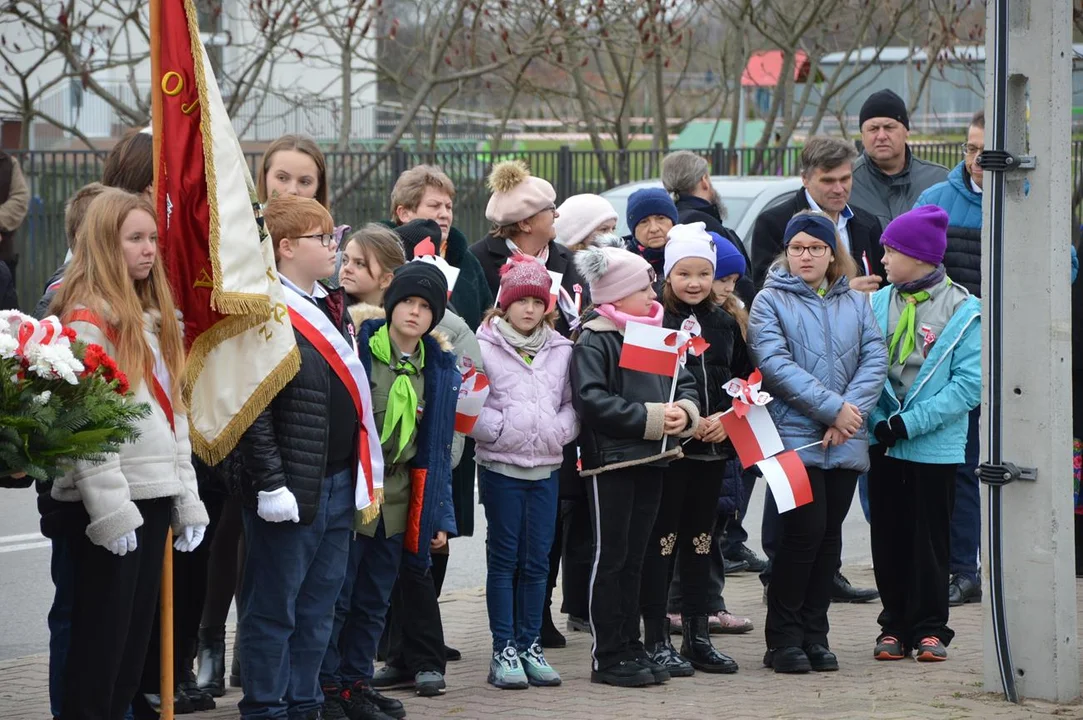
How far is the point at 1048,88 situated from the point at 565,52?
16.3 m

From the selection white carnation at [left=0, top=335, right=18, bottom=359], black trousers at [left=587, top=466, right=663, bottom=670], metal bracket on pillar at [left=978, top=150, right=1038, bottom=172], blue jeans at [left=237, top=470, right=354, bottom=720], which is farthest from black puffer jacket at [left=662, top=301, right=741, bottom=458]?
white carnation at [left=0, top=335, right=18, bottom=359]

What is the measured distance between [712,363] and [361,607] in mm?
1783

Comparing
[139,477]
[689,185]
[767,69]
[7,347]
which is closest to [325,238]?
[139,477]

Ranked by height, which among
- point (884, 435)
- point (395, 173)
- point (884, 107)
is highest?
point (395, 173)

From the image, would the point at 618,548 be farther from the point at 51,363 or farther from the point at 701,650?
the point at 51,363

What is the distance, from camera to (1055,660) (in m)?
5.86

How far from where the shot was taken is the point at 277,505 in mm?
5062

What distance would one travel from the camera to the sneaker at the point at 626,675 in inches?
246

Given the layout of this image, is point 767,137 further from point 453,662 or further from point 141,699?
point 141,699

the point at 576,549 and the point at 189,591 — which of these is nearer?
the point at 189,591

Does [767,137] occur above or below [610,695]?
above

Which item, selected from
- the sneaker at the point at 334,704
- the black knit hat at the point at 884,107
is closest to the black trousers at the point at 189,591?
the sneaker at the point at 334,704

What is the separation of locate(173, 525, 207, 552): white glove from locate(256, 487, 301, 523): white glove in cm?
21

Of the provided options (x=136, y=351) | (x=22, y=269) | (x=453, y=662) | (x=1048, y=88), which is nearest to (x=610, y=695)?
(x=453, y=662)
